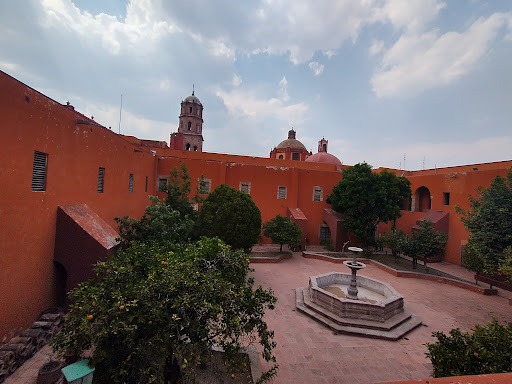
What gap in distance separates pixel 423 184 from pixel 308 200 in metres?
8.07

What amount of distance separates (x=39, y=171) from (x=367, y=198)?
14.5 metres

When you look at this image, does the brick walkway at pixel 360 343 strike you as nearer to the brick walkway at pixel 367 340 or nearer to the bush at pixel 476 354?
the brick walkway at pixel 367 340

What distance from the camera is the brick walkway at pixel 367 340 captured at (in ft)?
16.8

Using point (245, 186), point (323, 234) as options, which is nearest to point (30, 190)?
point (245, 186)

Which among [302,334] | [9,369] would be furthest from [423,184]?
[9,369]

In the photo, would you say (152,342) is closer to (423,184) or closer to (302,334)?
(302,334)

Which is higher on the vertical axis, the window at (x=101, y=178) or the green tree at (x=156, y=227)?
the window at (x=101, y=178)

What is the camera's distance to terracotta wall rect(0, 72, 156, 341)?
15.7 feet

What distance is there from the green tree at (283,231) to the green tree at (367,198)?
3.64 m

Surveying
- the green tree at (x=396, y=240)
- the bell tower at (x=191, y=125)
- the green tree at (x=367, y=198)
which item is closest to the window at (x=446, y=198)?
the green tree at (x=367, y=198)

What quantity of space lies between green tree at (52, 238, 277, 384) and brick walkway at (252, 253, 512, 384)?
256cm

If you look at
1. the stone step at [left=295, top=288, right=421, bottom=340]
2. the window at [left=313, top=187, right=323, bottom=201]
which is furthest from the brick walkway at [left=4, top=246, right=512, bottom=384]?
the window at [left=313, top=187, right=323, bottom=201]

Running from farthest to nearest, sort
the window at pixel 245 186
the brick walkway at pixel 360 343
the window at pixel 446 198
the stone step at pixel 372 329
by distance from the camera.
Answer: the window at pixel 245 186 < the window at pixel 446 198 < the stone step at pixel 372 329 < the brick walkway at pixel 360 343

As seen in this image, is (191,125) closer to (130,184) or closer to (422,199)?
(130,184)
